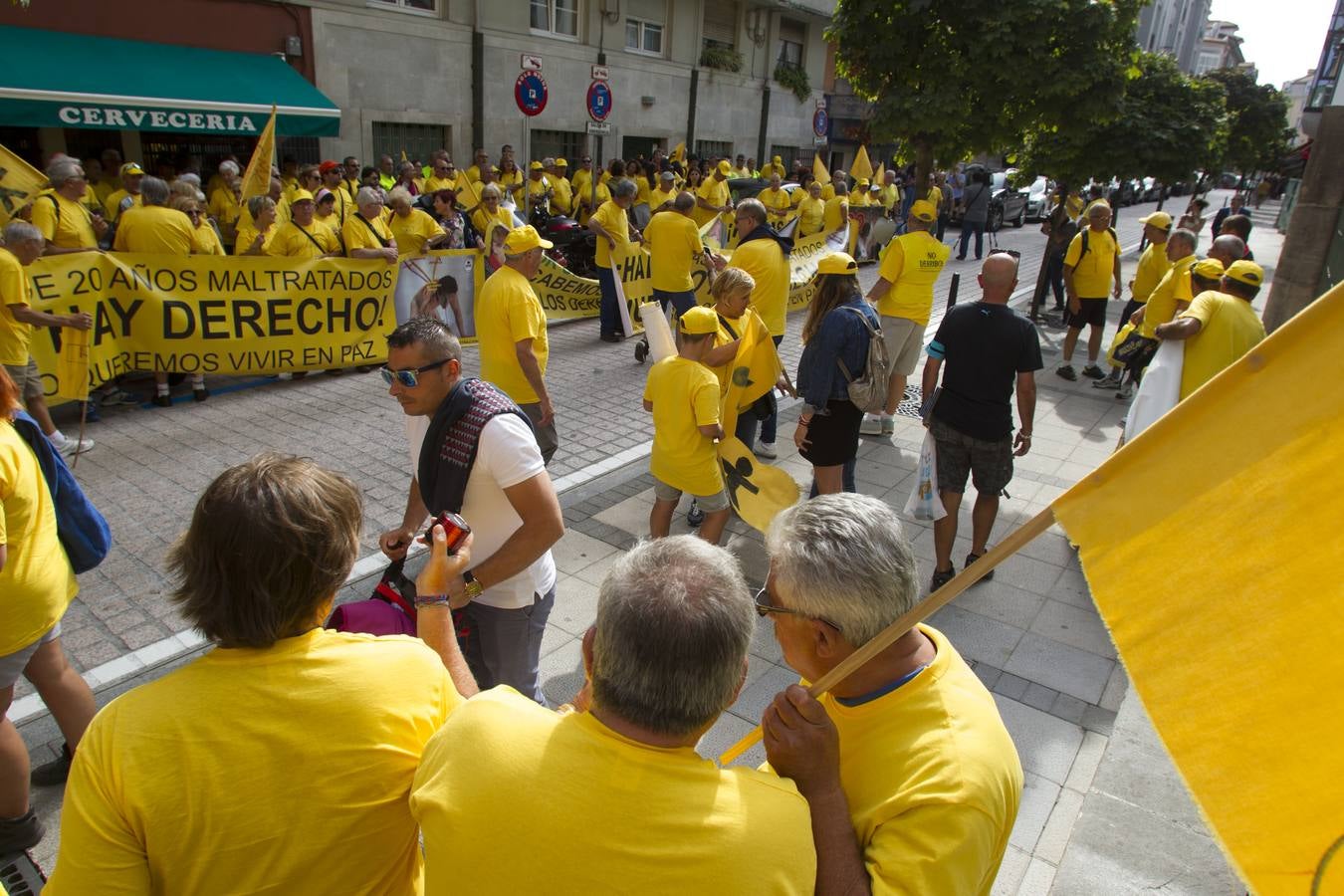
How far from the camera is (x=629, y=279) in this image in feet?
35.0

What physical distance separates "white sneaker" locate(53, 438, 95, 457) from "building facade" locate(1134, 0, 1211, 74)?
76.1 m

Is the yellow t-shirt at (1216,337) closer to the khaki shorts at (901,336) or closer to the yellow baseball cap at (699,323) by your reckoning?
the khaki shorts at (901,336)

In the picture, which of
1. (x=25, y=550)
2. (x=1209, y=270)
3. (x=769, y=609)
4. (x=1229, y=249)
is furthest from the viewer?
(x=1229, y=249)

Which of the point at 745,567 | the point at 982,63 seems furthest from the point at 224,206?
the point at 745,567

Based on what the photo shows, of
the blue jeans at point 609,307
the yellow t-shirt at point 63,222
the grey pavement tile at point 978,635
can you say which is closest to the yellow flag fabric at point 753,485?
the grey pavement tile at point 978,635

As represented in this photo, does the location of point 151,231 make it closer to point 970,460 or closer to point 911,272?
point 911,272

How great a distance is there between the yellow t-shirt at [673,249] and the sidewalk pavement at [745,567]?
1235 mm

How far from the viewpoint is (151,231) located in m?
7.27

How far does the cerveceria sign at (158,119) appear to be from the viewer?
12.1m

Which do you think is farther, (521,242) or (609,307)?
(609,307)

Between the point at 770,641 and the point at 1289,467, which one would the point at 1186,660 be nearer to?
the point at 1289,467

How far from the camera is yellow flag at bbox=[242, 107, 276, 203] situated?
820cm

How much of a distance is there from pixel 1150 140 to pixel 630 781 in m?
13.7

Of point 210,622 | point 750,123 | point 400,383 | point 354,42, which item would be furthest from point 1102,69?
point 750,123
